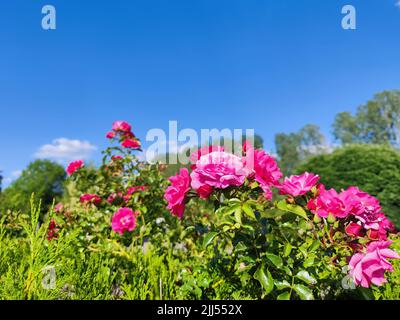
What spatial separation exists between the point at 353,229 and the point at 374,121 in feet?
136

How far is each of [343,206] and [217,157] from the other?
804mm

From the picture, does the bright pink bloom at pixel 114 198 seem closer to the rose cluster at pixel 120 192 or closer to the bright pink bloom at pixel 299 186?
the rose cluster at pixel 120 192

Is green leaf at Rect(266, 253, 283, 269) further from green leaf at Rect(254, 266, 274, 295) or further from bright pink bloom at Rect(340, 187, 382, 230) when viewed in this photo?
bright pink bloom at Rect(340, 187, 382, 230)

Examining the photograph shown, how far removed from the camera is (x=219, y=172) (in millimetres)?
1906

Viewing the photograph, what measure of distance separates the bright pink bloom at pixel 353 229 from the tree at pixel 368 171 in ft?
26.4

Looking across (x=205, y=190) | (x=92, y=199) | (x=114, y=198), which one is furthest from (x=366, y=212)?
(x=92, y=199)

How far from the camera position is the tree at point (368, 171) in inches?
356

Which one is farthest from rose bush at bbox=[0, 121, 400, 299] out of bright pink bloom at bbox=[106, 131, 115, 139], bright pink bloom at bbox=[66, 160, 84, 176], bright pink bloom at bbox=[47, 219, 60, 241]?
bright pink bloom at bbox=[106, 131, 115, 139]

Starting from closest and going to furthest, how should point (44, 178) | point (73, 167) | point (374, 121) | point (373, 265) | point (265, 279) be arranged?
point (373, 265), point (265, 279), point (73, 167), point (44, 178), point (374, 121)

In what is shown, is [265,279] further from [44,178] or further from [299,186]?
[44,178]

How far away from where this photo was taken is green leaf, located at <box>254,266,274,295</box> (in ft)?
6.12

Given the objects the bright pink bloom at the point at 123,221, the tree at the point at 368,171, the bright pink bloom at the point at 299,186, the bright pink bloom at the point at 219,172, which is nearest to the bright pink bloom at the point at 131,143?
the bright pink bloom at the point at 123,221
